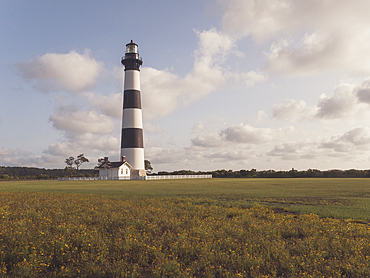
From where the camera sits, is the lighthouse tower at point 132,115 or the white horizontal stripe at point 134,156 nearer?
the lighthouse tower at point 132,115

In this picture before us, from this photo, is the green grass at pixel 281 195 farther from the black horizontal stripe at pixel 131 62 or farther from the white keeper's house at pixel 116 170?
the black horizontal stripe at pixel 131 62

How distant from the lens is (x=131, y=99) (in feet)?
217

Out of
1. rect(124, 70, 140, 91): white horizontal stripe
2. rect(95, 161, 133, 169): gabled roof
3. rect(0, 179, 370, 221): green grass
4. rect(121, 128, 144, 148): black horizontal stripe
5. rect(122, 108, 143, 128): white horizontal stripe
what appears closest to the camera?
rect(0, 179, 370, 221): green grass

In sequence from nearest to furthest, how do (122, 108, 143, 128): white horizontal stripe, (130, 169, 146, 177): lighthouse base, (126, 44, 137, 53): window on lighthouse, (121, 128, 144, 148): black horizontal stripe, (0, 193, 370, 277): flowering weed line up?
(0, 193, 370, 277): flowering weed < (122, 108, 143, 128): white horizontal stripe < (121, 128, 144, 148): black horizontal stripe < (126, 44, 137, 53): window on lighthouse < (130, 169, 146, 177): lighthouse base

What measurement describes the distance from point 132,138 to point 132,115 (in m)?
5.37

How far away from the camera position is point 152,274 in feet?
21.4

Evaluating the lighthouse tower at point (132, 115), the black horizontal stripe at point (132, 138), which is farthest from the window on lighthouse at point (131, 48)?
the black horizontal stripe at point (132, 138)

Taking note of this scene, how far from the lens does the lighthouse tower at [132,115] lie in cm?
6575

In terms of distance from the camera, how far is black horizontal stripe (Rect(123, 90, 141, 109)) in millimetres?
65875

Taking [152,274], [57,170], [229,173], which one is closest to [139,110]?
[229,173]

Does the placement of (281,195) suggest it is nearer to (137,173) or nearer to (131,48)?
(137,173)

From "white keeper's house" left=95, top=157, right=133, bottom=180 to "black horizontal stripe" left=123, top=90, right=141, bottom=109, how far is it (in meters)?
13.2

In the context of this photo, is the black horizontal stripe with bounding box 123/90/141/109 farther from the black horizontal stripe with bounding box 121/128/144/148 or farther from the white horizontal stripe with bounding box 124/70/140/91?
the black horizontal stripe with bounding box 121/128/144/148

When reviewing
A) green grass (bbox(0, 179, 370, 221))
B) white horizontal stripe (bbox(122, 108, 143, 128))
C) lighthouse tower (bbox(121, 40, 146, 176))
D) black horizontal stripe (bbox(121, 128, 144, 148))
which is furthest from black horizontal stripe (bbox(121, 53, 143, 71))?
green grass (bbox(0, 179, 370, 221))
